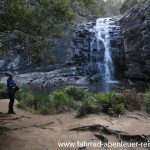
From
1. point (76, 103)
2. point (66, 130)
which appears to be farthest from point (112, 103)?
point (66, 130)

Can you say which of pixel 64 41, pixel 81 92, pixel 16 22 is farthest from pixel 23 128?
pixel 64 41

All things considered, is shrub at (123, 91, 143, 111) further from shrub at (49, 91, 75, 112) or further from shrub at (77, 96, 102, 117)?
shrub at (49, 91, 75, 112)

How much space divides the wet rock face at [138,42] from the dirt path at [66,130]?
59.8ft

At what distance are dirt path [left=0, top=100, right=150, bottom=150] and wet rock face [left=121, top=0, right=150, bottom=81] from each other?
59.8 ft

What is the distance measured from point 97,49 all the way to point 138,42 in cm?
591

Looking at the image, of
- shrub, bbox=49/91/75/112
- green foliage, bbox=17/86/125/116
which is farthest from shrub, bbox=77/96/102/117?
shrub, bbox=49/91/75/112

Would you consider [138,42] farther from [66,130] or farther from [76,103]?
[66,130]

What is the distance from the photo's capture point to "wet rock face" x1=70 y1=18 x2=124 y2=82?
32938mm

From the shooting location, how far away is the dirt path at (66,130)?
323 inches

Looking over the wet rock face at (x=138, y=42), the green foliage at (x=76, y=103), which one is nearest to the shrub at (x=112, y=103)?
the green foliage at (x=76, y=103)

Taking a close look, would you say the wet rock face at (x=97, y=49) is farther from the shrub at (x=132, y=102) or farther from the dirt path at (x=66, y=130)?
the dirt path at (x=66, y=130)

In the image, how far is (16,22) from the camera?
8.83m

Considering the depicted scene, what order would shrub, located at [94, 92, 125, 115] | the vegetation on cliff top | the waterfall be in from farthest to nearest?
the waterfall < shrub, located at [94, 92, 125, 115] < the vegetation on cliff top

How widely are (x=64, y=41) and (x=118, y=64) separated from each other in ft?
24.7
